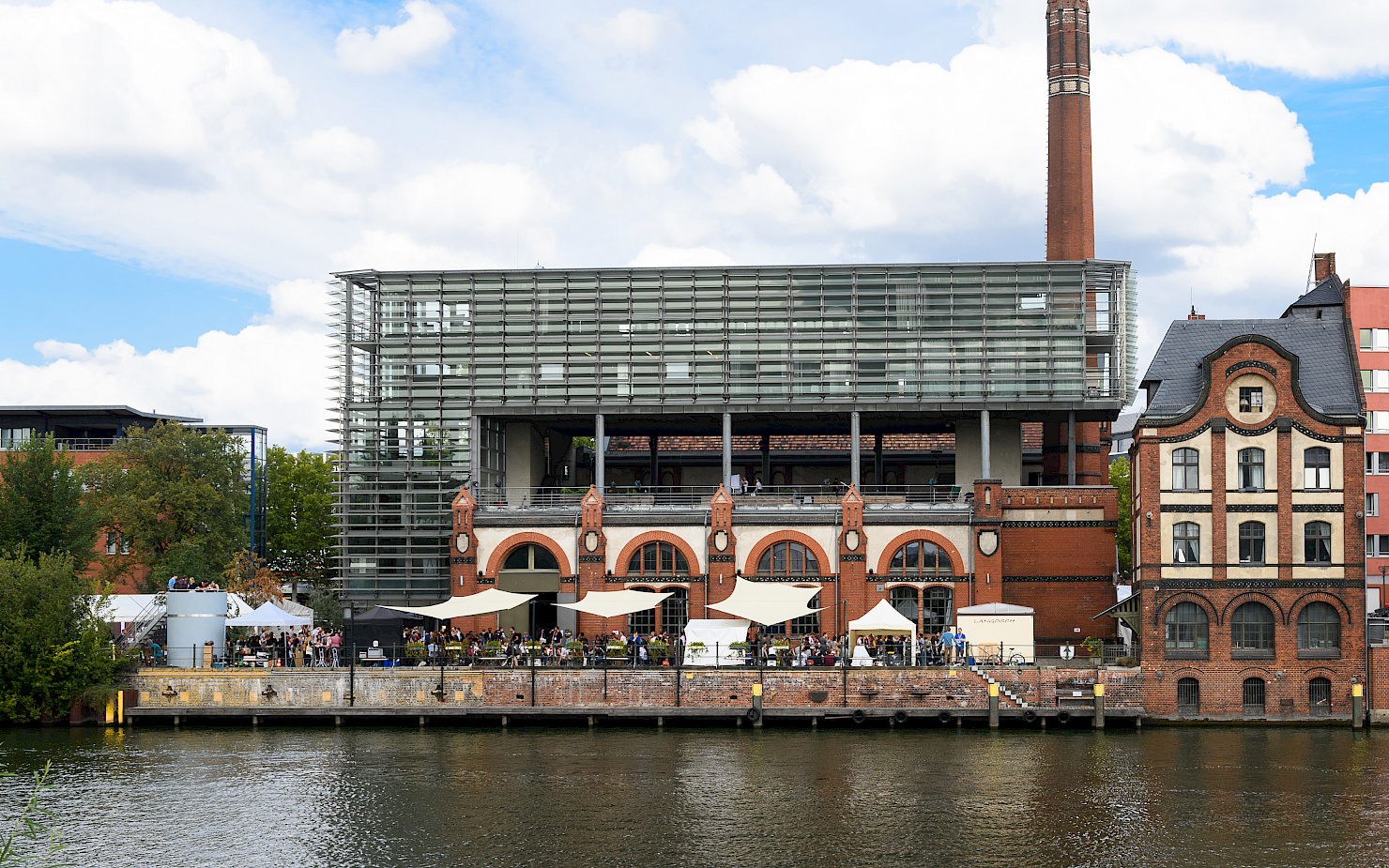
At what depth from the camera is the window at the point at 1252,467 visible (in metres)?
48.2

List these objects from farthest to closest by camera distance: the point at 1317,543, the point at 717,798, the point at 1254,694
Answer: the point at 1317,543
the point at 1254,694
the point at 717,798

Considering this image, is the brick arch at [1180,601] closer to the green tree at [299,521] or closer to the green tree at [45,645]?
the green tree at [45,645]

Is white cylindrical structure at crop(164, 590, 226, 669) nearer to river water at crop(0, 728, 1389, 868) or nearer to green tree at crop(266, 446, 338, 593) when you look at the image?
river water at crop(0, 728, 1389, 868)

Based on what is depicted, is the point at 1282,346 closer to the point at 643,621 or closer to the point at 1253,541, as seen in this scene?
the point at 1253,541

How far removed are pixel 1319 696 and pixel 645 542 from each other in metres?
26.2

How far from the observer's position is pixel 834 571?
181 feet

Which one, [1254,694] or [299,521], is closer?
[1254,694]

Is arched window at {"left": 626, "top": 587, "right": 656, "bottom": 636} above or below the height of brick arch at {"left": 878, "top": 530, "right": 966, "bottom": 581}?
below

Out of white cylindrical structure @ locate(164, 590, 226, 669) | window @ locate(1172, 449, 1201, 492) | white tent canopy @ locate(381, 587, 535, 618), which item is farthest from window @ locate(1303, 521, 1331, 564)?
white cylindrical structure @ locate(164, 590, 226, 669)

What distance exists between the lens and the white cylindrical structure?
48.6 metres

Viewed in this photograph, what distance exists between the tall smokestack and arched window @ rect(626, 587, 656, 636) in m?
30.5

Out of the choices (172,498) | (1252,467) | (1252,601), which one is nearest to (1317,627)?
(1252,601)

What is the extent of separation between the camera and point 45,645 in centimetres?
4628

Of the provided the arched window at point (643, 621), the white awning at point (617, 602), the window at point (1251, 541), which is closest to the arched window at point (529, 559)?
the arched window at point (643, 621)
